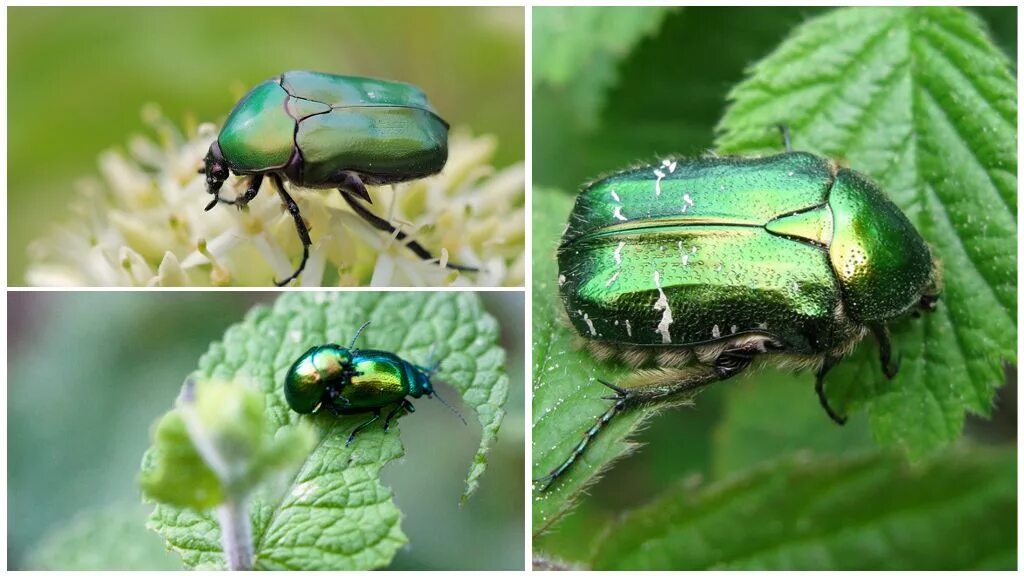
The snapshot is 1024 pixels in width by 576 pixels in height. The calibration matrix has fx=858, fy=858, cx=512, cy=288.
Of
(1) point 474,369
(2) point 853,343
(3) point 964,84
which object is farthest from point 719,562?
(3) point 964,84

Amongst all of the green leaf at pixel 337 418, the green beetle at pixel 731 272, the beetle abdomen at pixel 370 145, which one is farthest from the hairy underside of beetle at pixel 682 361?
the beetle abdomen at pixel 370 145

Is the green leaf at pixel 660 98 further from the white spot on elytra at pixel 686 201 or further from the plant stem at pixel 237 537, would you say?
the plant stem at pixel 237 537

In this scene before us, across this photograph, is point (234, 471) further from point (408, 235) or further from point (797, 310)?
point (797, 310)

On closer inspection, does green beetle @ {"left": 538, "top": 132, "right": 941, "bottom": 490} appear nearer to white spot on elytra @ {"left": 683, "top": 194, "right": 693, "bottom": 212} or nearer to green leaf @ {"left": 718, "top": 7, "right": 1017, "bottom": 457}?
white spot on elytra @ {"left": 683, "top": 194, "right": 693, "bottom": 212}

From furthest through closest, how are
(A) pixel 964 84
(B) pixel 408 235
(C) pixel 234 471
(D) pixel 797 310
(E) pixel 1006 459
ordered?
(E) pixel 1006 459, (A) pixel 964 84, (B) pixel 408 235, (D) pixel 797 310, (C) pixel 234 471

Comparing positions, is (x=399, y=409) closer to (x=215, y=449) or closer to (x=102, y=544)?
(x=215, y=449)

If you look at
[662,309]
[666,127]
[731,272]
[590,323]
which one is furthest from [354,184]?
[666,127]
